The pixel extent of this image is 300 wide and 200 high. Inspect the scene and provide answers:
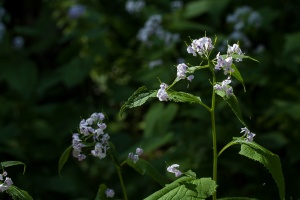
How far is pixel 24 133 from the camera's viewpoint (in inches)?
226

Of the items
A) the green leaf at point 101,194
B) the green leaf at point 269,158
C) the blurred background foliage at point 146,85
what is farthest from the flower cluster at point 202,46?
the blurred background foliage at point 146,85

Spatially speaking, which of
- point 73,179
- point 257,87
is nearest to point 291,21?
point 257,87

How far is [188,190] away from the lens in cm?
236

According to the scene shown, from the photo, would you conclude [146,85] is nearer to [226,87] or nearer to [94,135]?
[94,135]

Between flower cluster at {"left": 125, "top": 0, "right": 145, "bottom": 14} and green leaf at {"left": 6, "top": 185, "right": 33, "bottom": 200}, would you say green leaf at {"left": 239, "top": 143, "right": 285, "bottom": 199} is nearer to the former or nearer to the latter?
green leaf at {"left": 6, "top": 185, "right": 33, "bottom": 200}

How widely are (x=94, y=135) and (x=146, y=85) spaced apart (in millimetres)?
2652

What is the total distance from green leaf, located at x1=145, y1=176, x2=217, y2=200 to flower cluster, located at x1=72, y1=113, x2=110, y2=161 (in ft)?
0.86

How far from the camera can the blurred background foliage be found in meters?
4.94

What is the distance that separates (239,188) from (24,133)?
71.0 inches

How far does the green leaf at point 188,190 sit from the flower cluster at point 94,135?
0.86ft

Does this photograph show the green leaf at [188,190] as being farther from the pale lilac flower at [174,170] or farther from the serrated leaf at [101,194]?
the serrated leaf at [101,194]

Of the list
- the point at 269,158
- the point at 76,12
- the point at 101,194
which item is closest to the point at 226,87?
the point at 269,158

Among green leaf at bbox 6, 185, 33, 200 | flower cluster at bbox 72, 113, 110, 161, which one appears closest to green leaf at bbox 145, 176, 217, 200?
flower cluster at bbox 72, 113, 110, 161

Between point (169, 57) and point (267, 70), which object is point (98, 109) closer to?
point (169, 57)
